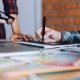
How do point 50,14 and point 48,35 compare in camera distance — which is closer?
point 48,35

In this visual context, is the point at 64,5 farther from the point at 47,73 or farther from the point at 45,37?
the point at 47,73

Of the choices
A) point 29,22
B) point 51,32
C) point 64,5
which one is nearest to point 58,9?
point 64,5

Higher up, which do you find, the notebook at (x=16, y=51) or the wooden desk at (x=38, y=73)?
the wooden desk at (x=38, y=73)

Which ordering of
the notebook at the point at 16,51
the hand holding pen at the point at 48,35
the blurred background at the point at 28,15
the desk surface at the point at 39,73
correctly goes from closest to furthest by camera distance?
1. the desk surface at the point at 39,73
2. the notebook at the point at 16,51
3. the hand holding pen at the point at 48,35
4. the blurred background at the point at 28,15

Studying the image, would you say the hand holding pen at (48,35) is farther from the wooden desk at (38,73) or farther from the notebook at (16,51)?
the wooden desk at (38,73)

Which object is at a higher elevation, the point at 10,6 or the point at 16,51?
the point at 10,6

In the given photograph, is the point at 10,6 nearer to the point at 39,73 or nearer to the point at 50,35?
the point at 50,35

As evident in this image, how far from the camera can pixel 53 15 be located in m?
2.62

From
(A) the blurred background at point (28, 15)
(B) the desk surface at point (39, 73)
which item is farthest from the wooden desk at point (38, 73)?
(A) the blurred background at point (28, 15)

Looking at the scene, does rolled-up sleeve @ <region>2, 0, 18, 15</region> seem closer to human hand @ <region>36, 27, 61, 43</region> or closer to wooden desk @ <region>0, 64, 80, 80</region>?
human hand @ <region>36, 27, 61, 43</region>

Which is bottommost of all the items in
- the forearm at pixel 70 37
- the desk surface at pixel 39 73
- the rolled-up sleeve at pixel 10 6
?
the forearm at pixel 70 37

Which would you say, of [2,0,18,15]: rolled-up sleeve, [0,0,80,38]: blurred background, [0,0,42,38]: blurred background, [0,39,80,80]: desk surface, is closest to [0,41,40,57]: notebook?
[0,39,80,80]: desk surface

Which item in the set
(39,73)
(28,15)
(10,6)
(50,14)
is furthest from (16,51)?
(50,14)

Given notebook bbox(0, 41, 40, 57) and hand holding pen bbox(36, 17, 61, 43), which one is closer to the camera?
notebook bbox(0, 41, 40, 57)
